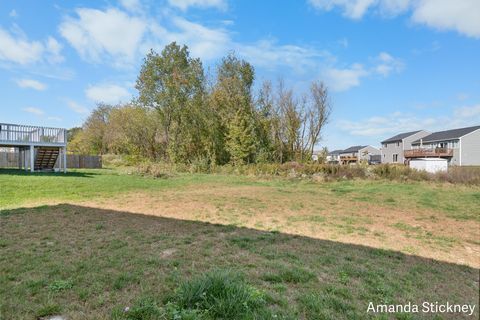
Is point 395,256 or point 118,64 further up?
point 118,64

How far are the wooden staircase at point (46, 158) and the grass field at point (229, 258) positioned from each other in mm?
11236

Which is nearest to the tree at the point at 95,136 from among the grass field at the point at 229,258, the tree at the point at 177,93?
the tree at the point at 177,93

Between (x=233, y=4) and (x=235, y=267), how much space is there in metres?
9.57

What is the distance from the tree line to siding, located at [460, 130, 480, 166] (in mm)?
21425

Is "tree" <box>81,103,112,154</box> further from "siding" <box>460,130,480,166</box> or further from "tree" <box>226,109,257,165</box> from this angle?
"siding" <box>460,130,480,166</box>

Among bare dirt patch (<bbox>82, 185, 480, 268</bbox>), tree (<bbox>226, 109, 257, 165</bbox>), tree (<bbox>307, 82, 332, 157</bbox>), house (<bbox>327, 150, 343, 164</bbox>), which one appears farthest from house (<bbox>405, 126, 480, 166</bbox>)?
bare dirt patch (<bbox>82, 185, 480, 268</bbox>)

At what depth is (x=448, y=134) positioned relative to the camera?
37156 millimetres

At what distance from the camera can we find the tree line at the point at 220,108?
2325 centimetres

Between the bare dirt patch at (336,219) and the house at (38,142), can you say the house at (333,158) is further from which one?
the house at (38,142)

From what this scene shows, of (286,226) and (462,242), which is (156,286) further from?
(462,242)

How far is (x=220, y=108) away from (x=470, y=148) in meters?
31.1

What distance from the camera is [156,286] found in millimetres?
2654

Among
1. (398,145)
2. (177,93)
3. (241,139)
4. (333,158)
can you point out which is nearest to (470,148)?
(398,145)

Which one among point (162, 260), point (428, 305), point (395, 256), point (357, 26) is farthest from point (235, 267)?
point (357, 26)
